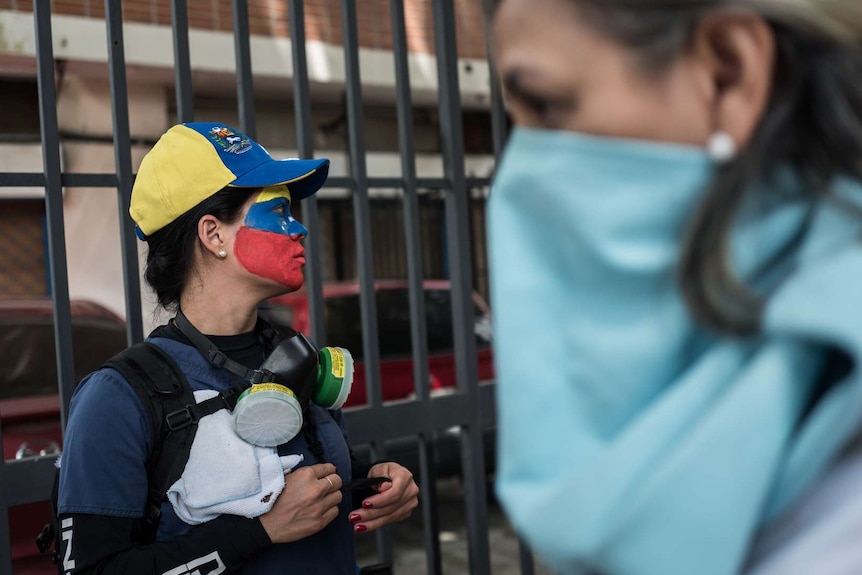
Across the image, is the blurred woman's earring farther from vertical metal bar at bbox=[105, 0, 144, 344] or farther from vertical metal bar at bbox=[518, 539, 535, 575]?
vertical metal bar at bbox=[518, 539, 535, 575]

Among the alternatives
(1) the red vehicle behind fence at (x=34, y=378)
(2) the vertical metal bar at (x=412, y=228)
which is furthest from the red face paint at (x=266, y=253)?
(1) the red vehicle behind fence at (x=34, y=378)

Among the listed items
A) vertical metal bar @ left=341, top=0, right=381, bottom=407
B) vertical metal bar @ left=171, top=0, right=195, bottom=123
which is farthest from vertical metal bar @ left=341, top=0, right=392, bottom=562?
vertical metal bar @ left=171, top=0, right=195, bottom=123

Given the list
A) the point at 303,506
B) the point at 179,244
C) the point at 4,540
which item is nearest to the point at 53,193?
the point at 179,244

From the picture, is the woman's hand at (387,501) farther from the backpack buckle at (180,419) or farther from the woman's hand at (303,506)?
the backpack buckle at (180,419)

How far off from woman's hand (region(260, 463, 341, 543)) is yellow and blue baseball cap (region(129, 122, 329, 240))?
716mm

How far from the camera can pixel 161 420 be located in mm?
1910

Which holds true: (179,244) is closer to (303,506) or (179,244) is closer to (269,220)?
(269,220)

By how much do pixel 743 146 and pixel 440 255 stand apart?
36.8 feet

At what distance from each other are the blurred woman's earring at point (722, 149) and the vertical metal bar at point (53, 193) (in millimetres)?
2125

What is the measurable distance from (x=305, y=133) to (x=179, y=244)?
0.84 metres

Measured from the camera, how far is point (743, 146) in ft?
2.42

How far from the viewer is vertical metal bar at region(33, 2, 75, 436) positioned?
245 centimetres

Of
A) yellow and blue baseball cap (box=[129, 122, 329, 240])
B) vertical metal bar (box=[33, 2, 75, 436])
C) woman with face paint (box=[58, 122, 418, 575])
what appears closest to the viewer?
woman with face paint (box=[58, 122, 418, 575])

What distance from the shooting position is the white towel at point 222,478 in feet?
6.24
